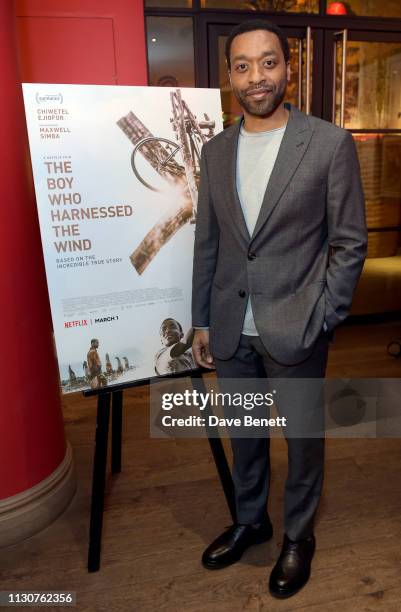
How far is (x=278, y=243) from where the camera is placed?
143 cm

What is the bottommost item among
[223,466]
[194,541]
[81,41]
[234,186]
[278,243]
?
[194,541]

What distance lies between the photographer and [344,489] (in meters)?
2.18

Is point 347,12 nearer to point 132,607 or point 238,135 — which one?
point 238,135

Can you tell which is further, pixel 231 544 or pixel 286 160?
pixel 231 544

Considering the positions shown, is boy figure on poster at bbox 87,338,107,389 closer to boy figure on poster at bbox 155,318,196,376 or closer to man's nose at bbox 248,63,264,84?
boy figure on poster at bbox 155,318,196,376

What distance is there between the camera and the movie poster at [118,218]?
1.51 m

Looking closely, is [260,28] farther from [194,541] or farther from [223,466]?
[194,541]

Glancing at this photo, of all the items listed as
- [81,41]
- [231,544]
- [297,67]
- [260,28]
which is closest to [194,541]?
[231,544]

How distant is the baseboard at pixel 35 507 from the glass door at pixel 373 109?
3069mm

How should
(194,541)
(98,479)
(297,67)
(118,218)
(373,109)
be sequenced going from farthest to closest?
(373,109) < (297,67) < (194,541) < (98,479) < (118,218)

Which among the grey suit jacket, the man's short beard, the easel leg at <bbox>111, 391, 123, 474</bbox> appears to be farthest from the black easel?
the man's short beard

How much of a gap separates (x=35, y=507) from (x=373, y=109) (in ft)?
12.1

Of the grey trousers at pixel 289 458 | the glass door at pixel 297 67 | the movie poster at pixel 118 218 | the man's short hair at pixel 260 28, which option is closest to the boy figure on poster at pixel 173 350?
the movie poster at pixel 118 218

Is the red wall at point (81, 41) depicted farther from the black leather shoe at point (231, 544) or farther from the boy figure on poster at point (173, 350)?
the black leather shoe at point (231, 544)
